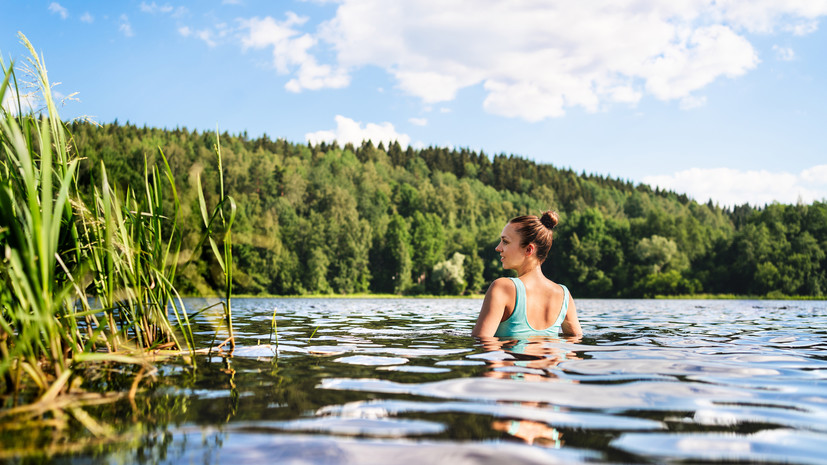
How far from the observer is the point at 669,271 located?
7100 cm

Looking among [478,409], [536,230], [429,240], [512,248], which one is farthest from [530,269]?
[429,240]

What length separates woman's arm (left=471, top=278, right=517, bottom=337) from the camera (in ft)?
17.4

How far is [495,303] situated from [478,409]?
269 centimetres

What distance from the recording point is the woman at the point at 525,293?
544cm

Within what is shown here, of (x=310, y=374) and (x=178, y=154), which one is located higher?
(x=178, y=154)

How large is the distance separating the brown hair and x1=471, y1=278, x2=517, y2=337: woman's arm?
51cm

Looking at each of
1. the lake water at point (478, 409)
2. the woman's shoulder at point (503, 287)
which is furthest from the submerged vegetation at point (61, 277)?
the woman's shoulder at point (503, 287)

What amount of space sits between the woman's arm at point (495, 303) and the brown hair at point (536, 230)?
20.2 inches

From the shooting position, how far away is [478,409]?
269 centimetres

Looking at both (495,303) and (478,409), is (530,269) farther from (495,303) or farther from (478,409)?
(478,409)

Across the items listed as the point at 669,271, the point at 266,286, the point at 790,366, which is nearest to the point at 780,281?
the point at 669,271

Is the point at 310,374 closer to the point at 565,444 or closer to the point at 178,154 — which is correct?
the point at 565,444

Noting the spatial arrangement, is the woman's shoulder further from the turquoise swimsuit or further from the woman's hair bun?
the woman's hair bun

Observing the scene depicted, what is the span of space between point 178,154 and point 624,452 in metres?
79.8
